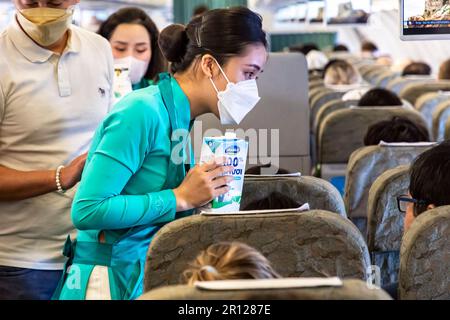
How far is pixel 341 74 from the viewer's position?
11383 mm

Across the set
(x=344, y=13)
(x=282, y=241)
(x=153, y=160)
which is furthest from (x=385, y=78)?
(x=282, y=241)

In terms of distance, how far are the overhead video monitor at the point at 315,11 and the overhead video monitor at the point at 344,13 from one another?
2.58m

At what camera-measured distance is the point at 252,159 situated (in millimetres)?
5297

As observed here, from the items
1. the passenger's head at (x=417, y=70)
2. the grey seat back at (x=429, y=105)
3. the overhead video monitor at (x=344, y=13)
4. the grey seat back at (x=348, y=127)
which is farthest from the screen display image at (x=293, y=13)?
the grey seat back at (x=348, y=127)

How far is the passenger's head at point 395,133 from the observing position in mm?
4895

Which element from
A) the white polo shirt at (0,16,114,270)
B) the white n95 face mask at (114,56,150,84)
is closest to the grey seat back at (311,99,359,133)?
the white n95 face mask at (114,56,150,84)

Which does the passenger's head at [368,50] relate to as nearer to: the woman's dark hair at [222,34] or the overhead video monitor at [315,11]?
the overhead video monitor at [315,11]

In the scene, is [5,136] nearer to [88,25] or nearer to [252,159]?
[252,159]

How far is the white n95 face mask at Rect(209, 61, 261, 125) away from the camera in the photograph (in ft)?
9.50

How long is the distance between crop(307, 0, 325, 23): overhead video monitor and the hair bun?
33.9 ft

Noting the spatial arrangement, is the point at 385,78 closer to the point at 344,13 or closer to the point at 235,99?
the point at 344,13

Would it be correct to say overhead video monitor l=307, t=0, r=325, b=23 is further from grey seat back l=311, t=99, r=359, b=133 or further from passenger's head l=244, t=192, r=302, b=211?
passenger's head l=244, t=192, r=302, b=211

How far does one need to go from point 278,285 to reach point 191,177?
114cm
